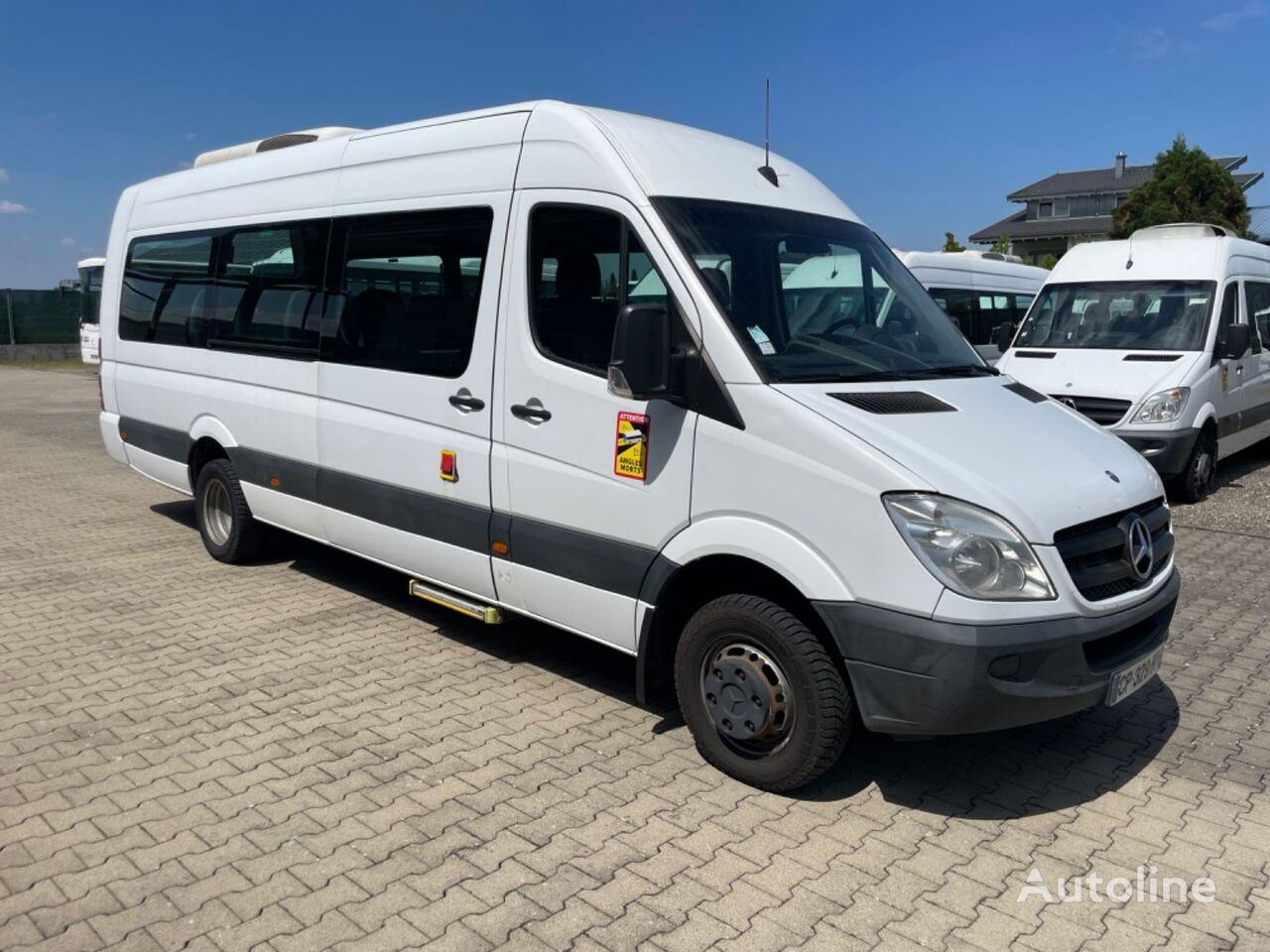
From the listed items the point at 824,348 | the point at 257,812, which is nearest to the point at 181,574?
the point at 257,812

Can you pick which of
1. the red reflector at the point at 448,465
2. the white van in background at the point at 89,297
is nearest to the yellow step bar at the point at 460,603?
the red reflector at the point at 448,465

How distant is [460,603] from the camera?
5.22m

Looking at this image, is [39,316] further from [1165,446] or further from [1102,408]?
[1165,446]

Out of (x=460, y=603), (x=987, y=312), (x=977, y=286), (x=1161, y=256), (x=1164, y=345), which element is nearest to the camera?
(x=460, y=603)

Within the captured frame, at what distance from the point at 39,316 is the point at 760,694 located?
38830 mm

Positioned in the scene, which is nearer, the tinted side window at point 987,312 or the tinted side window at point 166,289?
the tinted side window at point 166,289

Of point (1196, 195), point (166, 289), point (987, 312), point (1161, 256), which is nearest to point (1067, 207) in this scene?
point (1196, 195)

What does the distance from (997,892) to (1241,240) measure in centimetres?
1005

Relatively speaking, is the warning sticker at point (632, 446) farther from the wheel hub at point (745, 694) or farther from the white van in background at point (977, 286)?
the white van in background at point (977, 286)

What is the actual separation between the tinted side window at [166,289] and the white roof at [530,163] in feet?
2.87

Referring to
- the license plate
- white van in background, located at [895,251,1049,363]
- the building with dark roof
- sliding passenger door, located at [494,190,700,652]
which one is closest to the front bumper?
white van in background, located at [895,251,1049,363]

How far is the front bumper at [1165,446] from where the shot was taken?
9297 millimetres

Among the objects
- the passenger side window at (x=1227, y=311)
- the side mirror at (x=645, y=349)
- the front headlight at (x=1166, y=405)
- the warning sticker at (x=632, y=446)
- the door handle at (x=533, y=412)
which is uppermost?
the passenger side window at (x=1227, y=311)
